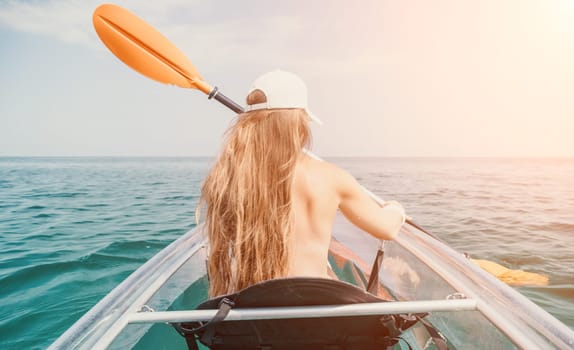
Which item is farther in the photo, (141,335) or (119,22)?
(119,22)

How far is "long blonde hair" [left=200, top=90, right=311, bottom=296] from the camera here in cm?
149

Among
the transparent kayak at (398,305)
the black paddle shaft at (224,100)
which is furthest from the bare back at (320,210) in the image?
the black paddle shaft at (224,100)

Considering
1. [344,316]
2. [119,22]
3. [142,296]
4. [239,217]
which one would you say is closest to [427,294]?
[344,316]

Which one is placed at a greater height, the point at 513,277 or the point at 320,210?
the point at 320,210

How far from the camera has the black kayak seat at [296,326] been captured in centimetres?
123

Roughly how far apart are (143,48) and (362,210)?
2.66 m

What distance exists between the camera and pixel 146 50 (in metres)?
3.35

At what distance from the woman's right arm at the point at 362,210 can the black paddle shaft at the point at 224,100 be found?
195 centimetres

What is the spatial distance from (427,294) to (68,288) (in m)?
4.07

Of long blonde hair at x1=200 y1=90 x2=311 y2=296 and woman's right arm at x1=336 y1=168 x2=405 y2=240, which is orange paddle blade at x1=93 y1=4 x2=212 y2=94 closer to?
long blonde hair at x1=200 y1=90 x2=311 y2=296

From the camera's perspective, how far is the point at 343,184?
1.47 metres

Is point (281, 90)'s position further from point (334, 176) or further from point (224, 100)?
point (224, 100)

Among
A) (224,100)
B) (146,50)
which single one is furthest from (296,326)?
(146,50)

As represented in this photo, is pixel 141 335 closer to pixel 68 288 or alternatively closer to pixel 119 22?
pixel 119 22
